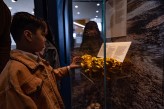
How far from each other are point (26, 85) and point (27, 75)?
6 cm

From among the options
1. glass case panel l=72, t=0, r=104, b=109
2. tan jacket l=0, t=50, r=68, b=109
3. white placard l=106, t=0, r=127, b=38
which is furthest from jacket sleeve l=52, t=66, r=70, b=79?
white placard l=106, t=0, r=127, b=38

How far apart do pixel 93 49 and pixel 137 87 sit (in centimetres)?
71

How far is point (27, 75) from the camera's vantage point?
1165 millimetres

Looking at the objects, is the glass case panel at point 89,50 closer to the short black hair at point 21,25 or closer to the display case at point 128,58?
the display case at point 128,58

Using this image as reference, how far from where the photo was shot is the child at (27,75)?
1.08m

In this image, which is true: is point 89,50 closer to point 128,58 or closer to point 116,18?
point 116,18

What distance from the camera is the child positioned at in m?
1.08

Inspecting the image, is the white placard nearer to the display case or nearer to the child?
the display case

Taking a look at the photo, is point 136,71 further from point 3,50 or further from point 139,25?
point 3,50

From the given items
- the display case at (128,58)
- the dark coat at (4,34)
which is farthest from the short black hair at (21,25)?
the display case at (128,58)

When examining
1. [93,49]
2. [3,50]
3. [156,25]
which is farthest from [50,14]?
[156,25]

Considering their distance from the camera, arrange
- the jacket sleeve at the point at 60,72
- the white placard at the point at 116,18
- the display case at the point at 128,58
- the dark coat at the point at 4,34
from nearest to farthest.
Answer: the display case at the point at 128,58, the dark coat at the point at 4,34, the white placard at the point at 116,18, the jacket sleeve at the point at 60,72

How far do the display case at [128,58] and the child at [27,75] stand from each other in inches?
13.8

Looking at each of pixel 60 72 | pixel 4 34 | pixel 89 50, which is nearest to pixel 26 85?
pixel 4 34
